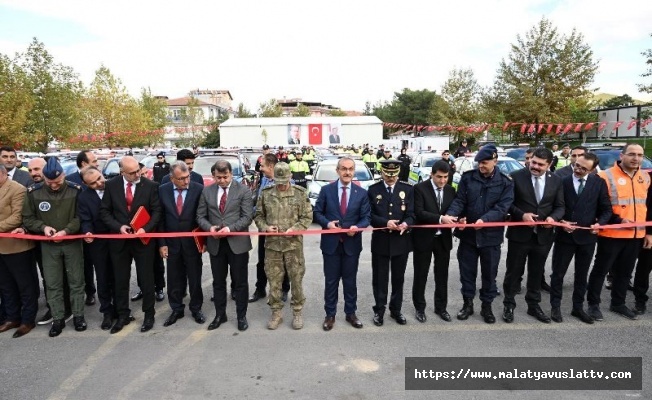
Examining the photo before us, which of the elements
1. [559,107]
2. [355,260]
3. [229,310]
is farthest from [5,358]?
[559,107]

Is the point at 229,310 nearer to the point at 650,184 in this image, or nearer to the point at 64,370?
the point at 64,370

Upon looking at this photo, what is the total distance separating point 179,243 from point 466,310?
3.54m

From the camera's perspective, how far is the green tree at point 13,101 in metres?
22.8

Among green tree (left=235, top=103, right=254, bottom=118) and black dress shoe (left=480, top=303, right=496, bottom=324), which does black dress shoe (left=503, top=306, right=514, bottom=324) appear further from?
green tree (left=235, top=103, right=254, bottom=118)

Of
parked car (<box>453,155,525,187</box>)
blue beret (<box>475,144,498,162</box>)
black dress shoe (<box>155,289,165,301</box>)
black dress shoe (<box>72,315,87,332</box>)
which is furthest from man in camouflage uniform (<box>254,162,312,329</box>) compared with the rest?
parked car (<box>453,155,525,187</box>)

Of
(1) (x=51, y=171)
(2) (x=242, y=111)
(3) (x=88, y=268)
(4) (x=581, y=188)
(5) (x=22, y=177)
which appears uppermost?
(2) (x=242, y=111)

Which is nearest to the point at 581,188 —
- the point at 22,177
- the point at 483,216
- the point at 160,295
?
the point at 483,216

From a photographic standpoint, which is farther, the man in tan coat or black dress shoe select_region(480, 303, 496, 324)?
black dress shoe select_region(480, 303, 496, 324)

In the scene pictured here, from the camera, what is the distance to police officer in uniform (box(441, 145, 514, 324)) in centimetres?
473

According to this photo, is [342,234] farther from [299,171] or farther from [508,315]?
[299,171]

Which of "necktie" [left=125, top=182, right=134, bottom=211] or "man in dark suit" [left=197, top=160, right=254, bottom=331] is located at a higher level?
"necktie" [left=125, top=182, right=134, bottom=211]

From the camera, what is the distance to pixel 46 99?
26.8 meters

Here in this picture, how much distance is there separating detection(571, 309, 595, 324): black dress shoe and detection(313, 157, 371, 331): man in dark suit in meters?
2.61

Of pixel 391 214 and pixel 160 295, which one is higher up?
pixel 391 214
